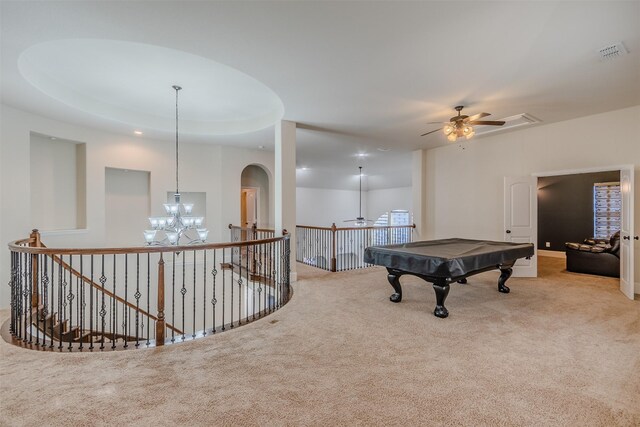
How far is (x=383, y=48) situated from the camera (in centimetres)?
301

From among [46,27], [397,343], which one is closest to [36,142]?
[46,27]

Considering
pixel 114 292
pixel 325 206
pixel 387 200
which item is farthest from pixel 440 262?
pixel 387 200

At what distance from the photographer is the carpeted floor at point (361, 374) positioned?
1871 mm

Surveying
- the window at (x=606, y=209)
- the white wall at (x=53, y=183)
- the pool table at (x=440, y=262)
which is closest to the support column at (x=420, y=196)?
the pool table at (x=440, y=262)

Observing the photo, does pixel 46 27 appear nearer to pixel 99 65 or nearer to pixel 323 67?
pixel 99 65

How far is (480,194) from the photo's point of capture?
21.5 feet

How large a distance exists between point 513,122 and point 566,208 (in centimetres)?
544

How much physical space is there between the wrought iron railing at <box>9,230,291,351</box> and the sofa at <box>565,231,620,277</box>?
6218 millimetres

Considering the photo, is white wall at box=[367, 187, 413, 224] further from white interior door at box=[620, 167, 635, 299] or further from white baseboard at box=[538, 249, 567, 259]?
white interior door at box=[620, 167, 635, 299]

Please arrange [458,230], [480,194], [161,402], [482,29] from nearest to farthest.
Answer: [161,402] < [482,29] < [480,194] < [458,230]

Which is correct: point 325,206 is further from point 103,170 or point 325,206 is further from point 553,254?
point 103,170

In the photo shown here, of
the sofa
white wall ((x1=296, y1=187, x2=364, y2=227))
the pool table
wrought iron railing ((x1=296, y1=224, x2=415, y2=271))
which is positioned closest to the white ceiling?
the pool table

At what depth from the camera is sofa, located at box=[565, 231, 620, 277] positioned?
5734 millimetres

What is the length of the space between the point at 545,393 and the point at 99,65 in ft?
18.8
